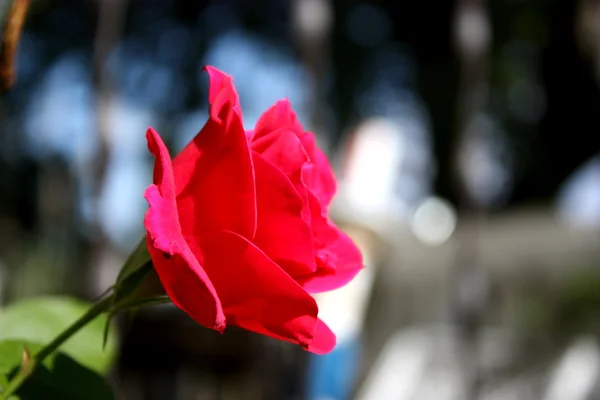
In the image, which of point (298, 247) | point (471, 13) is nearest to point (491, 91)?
point (471, 13)

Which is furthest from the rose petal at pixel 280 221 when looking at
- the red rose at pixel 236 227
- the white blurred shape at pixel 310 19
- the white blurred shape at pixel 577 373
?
the white blurred shape at pixel 577 373

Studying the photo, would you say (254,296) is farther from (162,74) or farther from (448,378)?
(162,74)

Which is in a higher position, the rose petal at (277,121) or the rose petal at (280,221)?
the rose petal at (277,121)

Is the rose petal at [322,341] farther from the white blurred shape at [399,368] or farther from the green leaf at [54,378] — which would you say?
the white blurred shape at [399,368]

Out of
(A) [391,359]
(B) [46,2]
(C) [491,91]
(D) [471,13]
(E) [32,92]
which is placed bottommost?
(A) [391,359]

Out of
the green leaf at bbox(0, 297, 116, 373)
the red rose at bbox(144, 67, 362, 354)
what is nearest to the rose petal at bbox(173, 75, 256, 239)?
the red rose at bbox(144, 67, 362, 354)

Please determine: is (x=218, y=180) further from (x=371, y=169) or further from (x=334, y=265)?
(x=371, y=169)

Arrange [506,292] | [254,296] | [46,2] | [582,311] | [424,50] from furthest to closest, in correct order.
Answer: [424,50]
[46,2]
[506,292]
[582,311]
[254,296]
